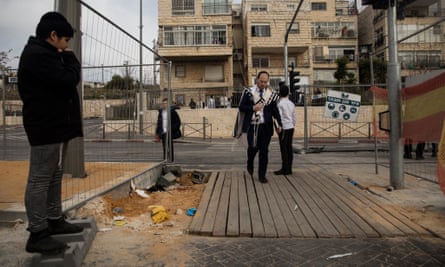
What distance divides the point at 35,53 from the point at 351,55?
144 ft

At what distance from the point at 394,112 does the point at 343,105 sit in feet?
11.6

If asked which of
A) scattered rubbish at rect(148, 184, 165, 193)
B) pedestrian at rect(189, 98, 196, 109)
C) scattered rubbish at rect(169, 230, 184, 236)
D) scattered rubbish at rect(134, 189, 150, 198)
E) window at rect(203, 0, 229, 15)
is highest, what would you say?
window at rect(203, 0, 229, 15)

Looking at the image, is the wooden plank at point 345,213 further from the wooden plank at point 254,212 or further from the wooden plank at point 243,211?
the wooden plank at point 243,211

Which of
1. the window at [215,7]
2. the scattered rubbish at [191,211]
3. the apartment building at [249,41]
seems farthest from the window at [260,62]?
the scattered rubbish at [191,211]

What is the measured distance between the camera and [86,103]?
5.23 metres

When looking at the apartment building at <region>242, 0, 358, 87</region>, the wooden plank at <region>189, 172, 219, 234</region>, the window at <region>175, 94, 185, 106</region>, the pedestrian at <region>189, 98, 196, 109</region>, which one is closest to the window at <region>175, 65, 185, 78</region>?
the apartment building at <region>242, 0, 358, 87</region>

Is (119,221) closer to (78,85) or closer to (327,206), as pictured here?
(78,85)

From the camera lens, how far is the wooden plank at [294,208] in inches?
145

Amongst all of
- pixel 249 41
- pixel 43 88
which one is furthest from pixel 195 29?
pixel 43 88

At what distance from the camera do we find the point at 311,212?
4363 millimetres

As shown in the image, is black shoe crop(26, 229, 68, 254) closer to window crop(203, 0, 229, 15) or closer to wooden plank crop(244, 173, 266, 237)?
wooden plank crop(244, 173, 266, 237)

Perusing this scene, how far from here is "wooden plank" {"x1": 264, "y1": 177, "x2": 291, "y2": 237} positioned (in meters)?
3.68

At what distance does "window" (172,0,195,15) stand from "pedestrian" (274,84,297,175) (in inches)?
1166

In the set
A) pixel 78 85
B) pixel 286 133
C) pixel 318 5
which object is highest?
pixel 318 5
